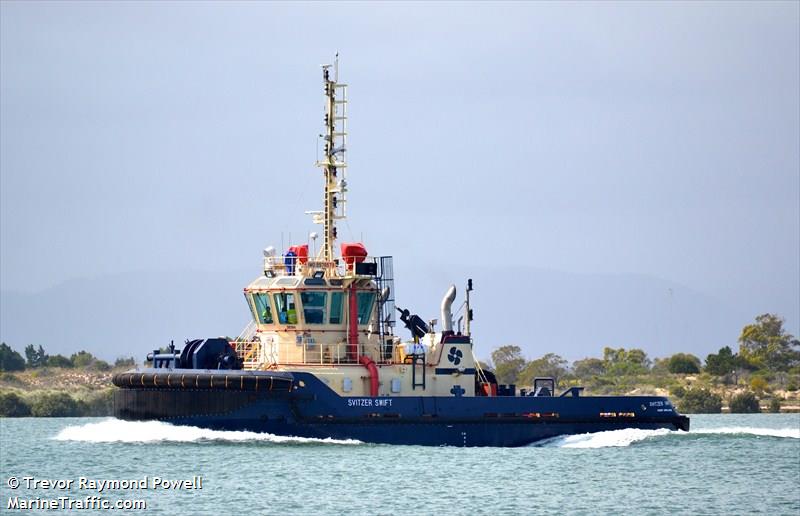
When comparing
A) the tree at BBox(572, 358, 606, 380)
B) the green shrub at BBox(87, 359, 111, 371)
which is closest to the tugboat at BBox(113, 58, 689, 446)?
the green shrub at BBox(87, 359, 111, 371)

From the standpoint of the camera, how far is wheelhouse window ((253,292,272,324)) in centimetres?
3953

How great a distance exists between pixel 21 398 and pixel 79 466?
1240 inches

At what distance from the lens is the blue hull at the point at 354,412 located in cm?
3750

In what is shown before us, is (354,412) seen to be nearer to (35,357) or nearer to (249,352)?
(249,352)

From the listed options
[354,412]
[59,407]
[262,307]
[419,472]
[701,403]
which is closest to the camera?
[419,472]

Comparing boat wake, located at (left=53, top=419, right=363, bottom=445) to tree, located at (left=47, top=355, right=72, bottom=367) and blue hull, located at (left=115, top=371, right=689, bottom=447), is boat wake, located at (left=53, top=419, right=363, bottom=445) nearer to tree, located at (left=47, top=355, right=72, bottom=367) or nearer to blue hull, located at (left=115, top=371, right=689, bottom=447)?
blue hull, located at (left=115, top=371, right=689, bottom=447)

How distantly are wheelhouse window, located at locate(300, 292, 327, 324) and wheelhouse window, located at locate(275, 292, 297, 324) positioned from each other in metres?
0.30

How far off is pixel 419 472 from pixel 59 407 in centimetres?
3276

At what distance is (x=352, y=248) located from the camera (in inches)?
1554

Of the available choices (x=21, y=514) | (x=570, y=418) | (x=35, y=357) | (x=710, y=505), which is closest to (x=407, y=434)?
(x=570, y=418)

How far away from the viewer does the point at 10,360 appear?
77.3 meters

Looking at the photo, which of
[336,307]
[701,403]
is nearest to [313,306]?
[336,307]

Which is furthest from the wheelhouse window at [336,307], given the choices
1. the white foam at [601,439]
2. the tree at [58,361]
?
the tree at [58,361]

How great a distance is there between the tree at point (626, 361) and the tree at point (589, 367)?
36 cm
